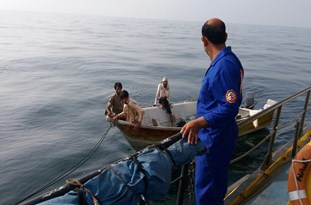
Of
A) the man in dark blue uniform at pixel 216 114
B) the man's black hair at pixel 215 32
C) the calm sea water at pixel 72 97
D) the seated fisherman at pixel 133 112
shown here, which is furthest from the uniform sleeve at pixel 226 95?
the seated fisherman at pixel 133 112

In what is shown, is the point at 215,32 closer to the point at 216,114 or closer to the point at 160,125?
the point at 216,114

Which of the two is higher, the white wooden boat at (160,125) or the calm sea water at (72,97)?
the white wooden boat at (160,125)

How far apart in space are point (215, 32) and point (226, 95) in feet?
1.93

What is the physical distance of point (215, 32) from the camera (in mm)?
2801

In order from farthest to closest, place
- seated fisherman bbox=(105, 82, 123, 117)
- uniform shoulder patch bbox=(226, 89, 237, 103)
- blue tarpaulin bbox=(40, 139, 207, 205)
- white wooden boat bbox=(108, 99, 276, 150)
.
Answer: seated fisherman bbox=(105, 82, 123, 117), white wooden boat bbox=(108, 99, 276, 150), uniform shoulder patch bbox=(226, 89, 237, 103), blue tarpaulin bbox=(40, 139, 207, 205)

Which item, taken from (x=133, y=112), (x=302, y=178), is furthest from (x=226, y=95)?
(x=133, y=112)

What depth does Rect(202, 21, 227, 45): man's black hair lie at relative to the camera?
9.12ft

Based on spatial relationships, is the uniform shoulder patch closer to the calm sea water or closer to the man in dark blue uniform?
the man in dark blue uniform

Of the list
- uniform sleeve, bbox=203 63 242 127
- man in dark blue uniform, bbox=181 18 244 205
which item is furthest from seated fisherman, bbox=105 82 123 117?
uniform sleeve, bbox=203 63 242 127

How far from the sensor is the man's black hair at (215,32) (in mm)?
2781

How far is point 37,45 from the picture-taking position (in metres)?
58.4

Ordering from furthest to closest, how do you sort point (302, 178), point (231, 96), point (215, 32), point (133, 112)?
point (133, 112) → point (215, 32) → point (231, 96) → point (302, 178)

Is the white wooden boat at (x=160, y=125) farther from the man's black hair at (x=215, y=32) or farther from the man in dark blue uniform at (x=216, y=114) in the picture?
the man's black hair at (x=215, y=32)

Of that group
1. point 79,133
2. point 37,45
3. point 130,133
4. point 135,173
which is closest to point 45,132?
point 79,133
